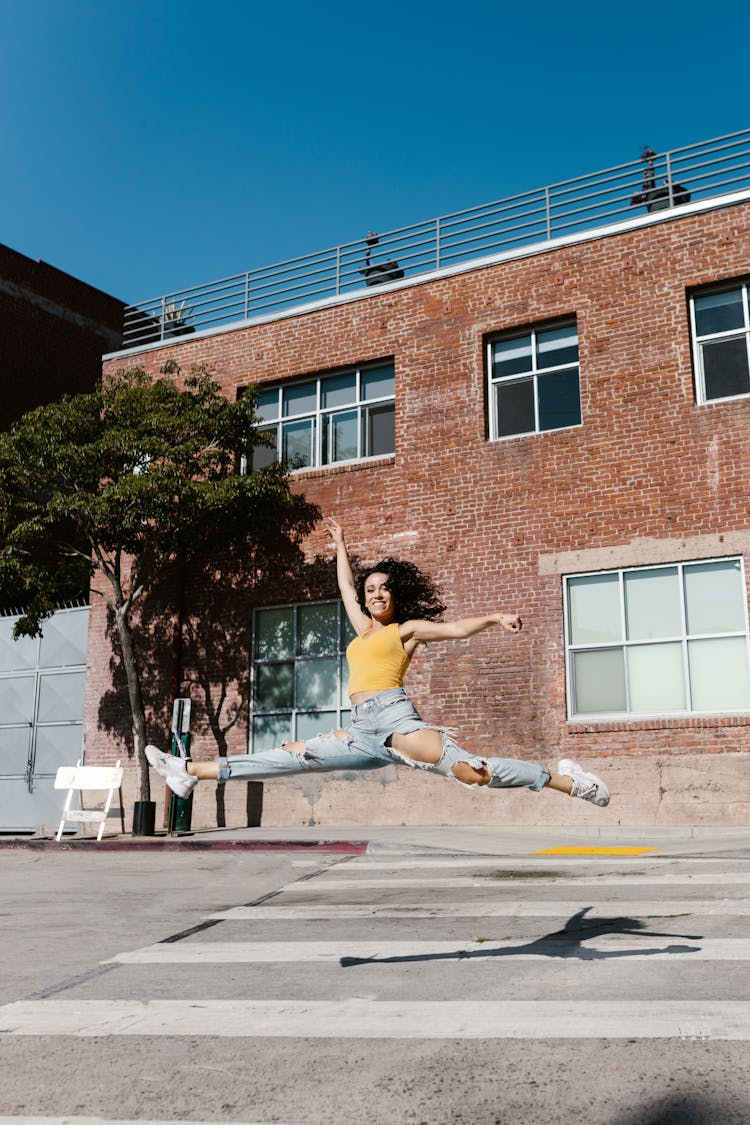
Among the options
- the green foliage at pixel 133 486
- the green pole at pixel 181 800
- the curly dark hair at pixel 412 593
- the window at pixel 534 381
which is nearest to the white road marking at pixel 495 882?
the green pole at pixel 181 800

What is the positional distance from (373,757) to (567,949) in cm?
167

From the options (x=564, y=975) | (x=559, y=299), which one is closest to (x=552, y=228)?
(x=559, y=299)

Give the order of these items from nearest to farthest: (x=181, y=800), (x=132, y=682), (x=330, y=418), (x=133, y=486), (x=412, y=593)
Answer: (x=133, y=486) → (x=181, y=800) → (x=412, y=593) → (x=132, y=682) → (x=330, y=418)

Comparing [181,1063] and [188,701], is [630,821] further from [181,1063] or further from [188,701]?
[181,1063]

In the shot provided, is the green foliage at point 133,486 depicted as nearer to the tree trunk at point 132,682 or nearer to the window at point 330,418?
the tree trunk at point 132,682

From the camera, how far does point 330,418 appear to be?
61.8 ft

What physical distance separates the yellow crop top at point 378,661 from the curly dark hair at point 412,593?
1005cm

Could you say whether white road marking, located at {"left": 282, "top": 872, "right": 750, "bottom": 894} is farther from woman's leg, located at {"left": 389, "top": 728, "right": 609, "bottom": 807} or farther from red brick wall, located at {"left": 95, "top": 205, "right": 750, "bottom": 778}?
red brick wall, located at {"left": 95, "top": 205, "right": 750, "bottom": 778}

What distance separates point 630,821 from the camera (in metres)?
14.5

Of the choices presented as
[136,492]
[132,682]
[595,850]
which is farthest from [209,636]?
[595,850]

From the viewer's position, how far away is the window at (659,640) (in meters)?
14.6

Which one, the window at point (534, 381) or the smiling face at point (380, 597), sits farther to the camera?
the window at point (534, 381)

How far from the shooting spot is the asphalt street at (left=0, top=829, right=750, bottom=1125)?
3992 mm

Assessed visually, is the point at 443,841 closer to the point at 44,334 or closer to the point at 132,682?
the point at 132,682
